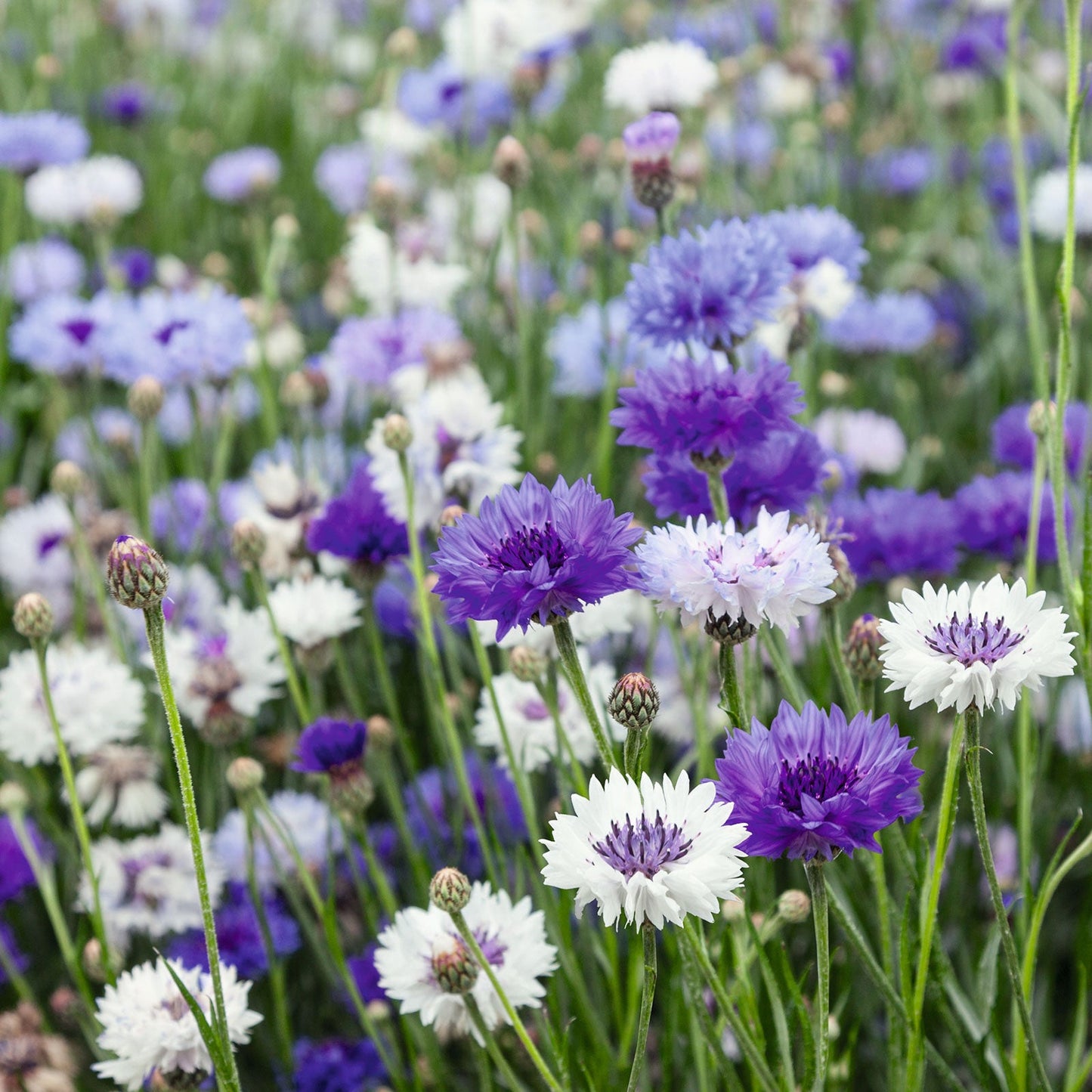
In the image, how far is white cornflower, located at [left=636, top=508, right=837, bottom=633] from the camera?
721 millimetres

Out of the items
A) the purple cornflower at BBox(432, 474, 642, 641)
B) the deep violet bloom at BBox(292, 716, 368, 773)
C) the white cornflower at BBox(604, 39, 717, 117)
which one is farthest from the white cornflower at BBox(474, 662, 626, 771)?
the white cornflower at BBox(604, 39, 717, 117)

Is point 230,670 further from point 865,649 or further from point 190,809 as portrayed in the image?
point 865,649

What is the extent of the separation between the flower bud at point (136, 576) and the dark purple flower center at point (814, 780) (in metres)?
0.38

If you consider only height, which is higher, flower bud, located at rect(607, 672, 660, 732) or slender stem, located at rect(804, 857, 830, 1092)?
flower bud, located at rect(607, 672, 660, 732)

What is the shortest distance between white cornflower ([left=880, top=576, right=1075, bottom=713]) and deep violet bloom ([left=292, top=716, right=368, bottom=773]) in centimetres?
48

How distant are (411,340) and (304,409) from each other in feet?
0.58

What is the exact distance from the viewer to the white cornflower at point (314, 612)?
3.77ft

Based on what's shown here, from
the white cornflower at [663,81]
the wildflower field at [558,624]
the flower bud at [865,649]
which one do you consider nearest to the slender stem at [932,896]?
the wildflower field at [558,624]

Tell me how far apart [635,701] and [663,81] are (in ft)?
3.55

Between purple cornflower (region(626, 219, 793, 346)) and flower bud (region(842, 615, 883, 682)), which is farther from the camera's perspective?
purple cornflower (region(626, 219, 793, 346))

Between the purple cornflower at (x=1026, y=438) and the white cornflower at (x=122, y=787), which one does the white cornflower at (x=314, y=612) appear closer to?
the white cornflower at (x=122, y=787)

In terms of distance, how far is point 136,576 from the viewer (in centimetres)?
74

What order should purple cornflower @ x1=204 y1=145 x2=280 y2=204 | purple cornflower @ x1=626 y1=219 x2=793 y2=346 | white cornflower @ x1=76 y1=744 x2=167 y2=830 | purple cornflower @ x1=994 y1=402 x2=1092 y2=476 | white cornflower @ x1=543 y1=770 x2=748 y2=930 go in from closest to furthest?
white cornflower @ x1=543 y1=770 x2=748 y2=930
purple cornflower @ x1=626 y1=219 x2=793 y2=346
white cornflower @ x1=76 y1=744 x2=167 y2=830
purple cornflower @ x1=994 y1=402 x2=1092 y2=476
purple cornflower @ x1=204 y1=145 x2=280 y2=204

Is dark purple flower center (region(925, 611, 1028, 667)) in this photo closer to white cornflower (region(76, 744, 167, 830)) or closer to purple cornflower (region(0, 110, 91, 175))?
white cornflower (region(76, 744, 167, 830))
